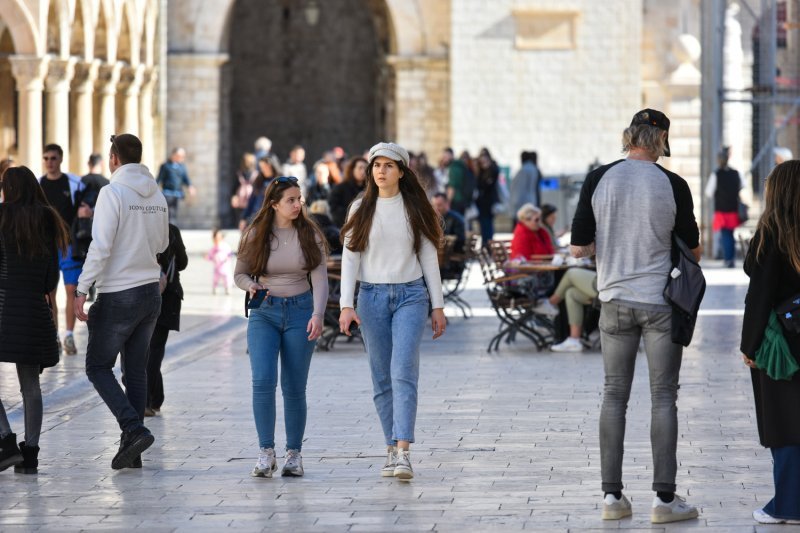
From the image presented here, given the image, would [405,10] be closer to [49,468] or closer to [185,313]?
[185,313]

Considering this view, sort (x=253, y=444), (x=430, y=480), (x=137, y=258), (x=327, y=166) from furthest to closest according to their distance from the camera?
(x=327, y=166) < (x=253, y=444) < (x=137, y=258) < (x=430, y=480)

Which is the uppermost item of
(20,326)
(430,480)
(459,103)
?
(459,103)

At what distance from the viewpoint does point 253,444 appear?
9.46 metres

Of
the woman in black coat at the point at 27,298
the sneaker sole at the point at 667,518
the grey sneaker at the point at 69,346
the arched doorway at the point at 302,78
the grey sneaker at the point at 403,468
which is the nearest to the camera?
the sneaker sole at the point at 667,518

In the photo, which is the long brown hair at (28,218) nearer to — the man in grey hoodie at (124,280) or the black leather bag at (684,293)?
the man in grey hoodie at (124,280)

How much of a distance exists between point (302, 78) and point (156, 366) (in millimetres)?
32801

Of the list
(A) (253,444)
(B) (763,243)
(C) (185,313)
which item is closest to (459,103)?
(C) (185,313)

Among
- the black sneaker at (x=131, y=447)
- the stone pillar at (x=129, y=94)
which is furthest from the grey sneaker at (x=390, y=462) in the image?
the stone pillar at (x=129, y=94)

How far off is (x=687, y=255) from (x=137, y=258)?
115 inches

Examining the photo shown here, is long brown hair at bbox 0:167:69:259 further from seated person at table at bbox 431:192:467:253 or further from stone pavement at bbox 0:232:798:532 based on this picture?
seated person at table at bbox 431:192:467:253

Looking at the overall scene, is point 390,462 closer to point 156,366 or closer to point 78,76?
point 156,366

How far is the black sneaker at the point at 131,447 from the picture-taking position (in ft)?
28.2

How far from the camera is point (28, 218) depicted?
28.9 feet

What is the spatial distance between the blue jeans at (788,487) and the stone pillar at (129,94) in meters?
22.4
